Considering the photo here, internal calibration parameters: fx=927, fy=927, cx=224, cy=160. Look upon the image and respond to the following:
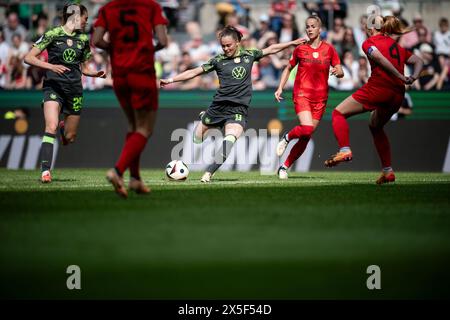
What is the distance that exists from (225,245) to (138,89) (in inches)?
145

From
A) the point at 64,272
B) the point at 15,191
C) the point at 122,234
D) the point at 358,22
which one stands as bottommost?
the point at 64,272

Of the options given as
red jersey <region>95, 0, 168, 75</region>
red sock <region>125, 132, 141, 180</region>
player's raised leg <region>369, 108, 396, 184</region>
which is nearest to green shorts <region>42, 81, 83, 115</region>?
red sock <region>125, 132, 141, 180</region>

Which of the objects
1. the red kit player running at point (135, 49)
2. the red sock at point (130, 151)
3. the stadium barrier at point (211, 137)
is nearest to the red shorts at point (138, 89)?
the red kit player running at point (135, 49)

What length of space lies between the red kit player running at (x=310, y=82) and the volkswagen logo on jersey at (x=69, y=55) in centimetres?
328

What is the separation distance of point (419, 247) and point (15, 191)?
254 inches

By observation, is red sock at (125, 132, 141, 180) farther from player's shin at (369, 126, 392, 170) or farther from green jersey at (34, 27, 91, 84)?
player's shin at (369, 126, 392, 170)

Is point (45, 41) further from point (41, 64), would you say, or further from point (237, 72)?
point (237, 72)

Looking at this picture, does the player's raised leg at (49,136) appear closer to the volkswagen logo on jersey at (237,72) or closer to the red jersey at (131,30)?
the volkswagen logo on jersey at (237,72)

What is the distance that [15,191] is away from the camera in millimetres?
12086

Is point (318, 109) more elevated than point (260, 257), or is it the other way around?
point (318, 109)

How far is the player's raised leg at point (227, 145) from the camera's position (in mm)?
13766

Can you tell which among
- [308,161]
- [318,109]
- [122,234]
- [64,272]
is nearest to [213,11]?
[308,161]
